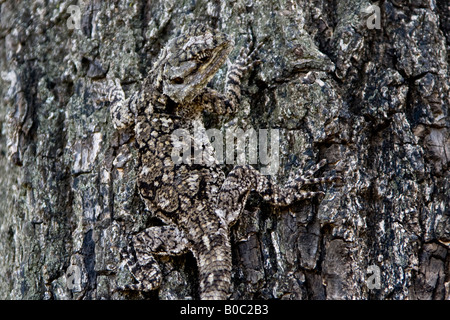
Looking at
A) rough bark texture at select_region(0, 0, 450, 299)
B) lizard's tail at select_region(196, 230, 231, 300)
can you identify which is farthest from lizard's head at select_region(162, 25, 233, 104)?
lizard's tail at select_region(196, 230, 231, 300)

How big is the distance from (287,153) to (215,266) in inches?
53.4

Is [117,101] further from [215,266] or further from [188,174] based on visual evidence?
[215,266]

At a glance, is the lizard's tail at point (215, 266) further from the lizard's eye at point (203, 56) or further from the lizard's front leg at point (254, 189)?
the lizard's eye at point (203, 56)

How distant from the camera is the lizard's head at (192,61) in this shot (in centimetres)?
467

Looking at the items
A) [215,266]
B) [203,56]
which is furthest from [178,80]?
[215,266]

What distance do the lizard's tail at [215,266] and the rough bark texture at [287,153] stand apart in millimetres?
196

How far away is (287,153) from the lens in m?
4.46

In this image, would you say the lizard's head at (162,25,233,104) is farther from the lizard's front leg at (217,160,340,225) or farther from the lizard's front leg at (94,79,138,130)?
the lizard's front leg at (217,160,340,225)

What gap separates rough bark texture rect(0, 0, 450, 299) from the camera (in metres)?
4.12

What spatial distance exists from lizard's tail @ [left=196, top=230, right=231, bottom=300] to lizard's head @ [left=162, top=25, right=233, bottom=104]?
5.70 ft

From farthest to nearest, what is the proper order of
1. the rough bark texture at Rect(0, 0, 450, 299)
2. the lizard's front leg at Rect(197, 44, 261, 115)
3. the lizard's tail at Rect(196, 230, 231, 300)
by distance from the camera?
the lizard's front leg at Rect(197, 44, 261, 115) < the rough bark texture at Rect(0, 0, 450, 299) < the lizard's tail at Rect(196, 230, 231, 300)

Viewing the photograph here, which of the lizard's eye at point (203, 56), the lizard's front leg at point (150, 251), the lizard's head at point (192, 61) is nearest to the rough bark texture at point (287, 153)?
the lizard's front leg at point (150, 251)

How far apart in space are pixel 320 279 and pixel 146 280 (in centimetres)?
169
